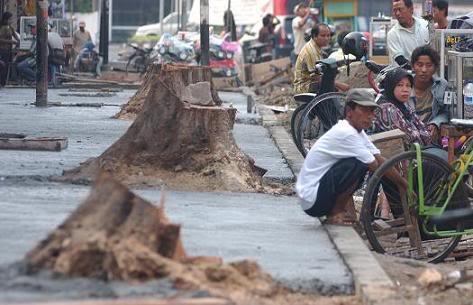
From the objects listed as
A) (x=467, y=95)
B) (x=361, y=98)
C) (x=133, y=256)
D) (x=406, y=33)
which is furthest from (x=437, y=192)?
(x=406, y=33)

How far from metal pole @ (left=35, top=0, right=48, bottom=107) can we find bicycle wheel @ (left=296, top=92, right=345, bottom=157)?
739 cm

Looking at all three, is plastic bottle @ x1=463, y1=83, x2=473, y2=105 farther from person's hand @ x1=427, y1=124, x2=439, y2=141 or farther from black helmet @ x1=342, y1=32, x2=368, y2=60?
black helmet @ x1=342, y1=32, x2=368, y2=60

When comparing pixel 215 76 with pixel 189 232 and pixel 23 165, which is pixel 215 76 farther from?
pixel 189 232

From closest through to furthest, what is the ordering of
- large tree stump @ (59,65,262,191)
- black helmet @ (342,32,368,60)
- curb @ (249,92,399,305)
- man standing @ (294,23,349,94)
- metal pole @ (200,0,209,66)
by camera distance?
curb @ (249,92,399,305) → large tree stump @ (59,65,262,191) → black helmet @ (342,32,368,60) → man standing @ (294,23,349,94) → metal pole @ (200,0,209,66)

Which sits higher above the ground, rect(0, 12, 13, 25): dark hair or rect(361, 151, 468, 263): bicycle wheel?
rect(0, 12, 13, 25): dark hair

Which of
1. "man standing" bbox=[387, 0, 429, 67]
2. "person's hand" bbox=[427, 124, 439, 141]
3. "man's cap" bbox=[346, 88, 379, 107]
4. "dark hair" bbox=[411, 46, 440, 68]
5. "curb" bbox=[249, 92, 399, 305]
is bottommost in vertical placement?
"curb" bbox=[249, 92, 399, 305]

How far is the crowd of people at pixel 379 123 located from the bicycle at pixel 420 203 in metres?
0.12

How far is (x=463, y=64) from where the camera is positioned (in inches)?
495

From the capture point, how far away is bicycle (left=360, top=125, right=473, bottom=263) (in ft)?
31.9

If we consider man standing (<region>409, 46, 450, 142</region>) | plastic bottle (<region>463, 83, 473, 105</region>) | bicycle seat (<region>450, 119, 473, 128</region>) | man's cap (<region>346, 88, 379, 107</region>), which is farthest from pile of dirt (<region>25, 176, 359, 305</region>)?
plastic bottle (<region>463, 83, 473, 105</region>)

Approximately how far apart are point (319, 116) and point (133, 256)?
7.76m

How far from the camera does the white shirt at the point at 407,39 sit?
15.0 metres

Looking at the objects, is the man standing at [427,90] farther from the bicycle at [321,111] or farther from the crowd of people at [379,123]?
the bicycle at [321,111]

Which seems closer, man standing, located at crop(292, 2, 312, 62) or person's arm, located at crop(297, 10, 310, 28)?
man standing, located at crop(292, 2, 312, 62)
